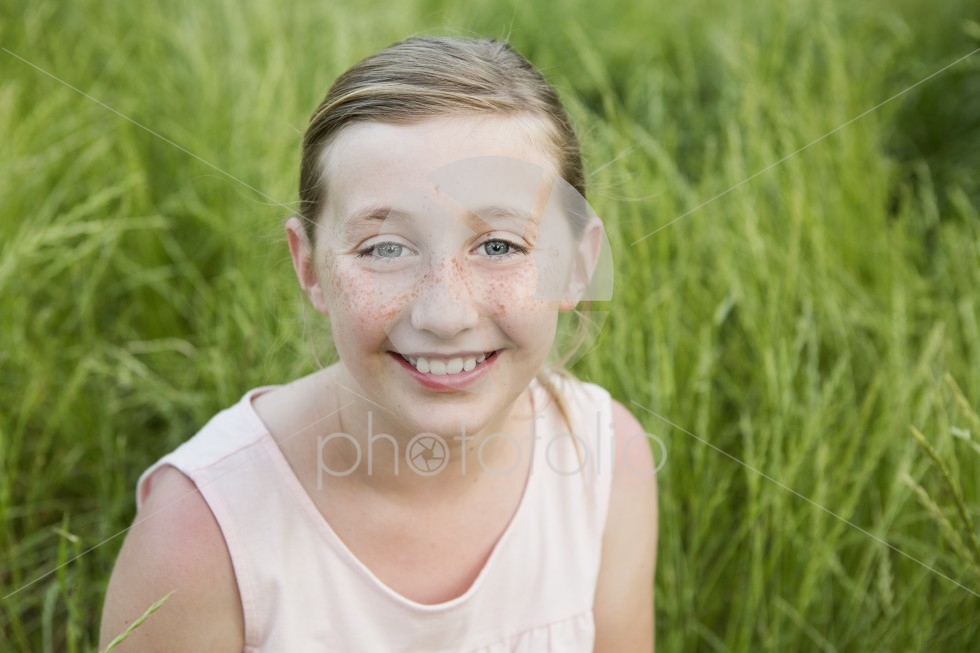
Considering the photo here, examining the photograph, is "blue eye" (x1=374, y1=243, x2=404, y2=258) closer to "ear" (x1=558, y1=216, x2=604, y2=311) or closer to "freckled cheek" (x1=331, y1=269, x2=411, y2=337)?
"freckled cheek" (x1=331, y1=269, x2=411, y2=337)

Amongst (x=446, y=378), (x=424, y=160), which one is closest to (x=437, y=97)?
(x=424, y=160)

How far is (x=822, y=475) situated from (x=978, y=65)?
185 cm

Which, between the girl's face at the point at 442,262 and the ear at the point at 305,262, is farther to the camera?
the ear at the point at 305,262

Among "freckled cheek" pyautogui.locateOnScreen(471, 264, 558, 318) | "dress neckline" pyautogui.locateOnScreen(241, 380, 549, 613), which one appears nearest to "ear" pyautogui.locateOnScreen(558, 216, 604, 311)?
"freckled cheek" pyautogui.locateOnScreen(471, 264, 558, 318)

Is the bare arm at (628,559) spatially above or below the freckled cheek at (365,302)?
below

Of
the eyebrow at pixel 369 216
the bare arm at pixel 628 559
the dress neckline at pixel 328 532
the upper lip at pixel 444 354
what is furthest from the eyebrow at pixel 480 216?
the bare arm at pixel 628 559

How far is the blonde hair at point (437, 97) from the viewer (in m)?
1.04

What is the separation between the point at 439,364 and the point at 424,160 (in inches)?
8.2

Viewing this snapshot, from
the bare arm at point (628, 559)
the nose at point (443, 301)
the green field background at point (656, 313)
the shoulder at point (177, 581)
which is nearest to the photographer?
the nose at point (443, 301)

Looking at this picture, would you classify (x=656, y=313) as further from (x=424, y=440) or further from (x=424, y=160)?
(x=424, y=160)

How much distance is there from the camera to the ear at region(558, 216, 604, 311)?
3.87 ft

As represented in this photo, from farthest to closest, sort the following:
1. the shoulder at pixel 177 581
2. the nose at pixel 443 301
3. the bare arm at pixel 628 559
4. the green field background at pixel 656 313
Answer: the green field background at pixel 656 313, the bare arm at pixel 628 559, the shoulder at pixel 177 581, the nose at pixel 443 301

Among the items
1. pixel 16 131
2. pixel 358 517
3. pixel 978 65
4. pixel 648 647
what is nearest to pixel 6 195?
pixel 16 131

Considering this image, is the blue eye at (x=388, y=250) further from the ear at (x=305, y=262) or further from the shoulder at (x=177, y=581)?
the shoulder at (x=177, y=581)
